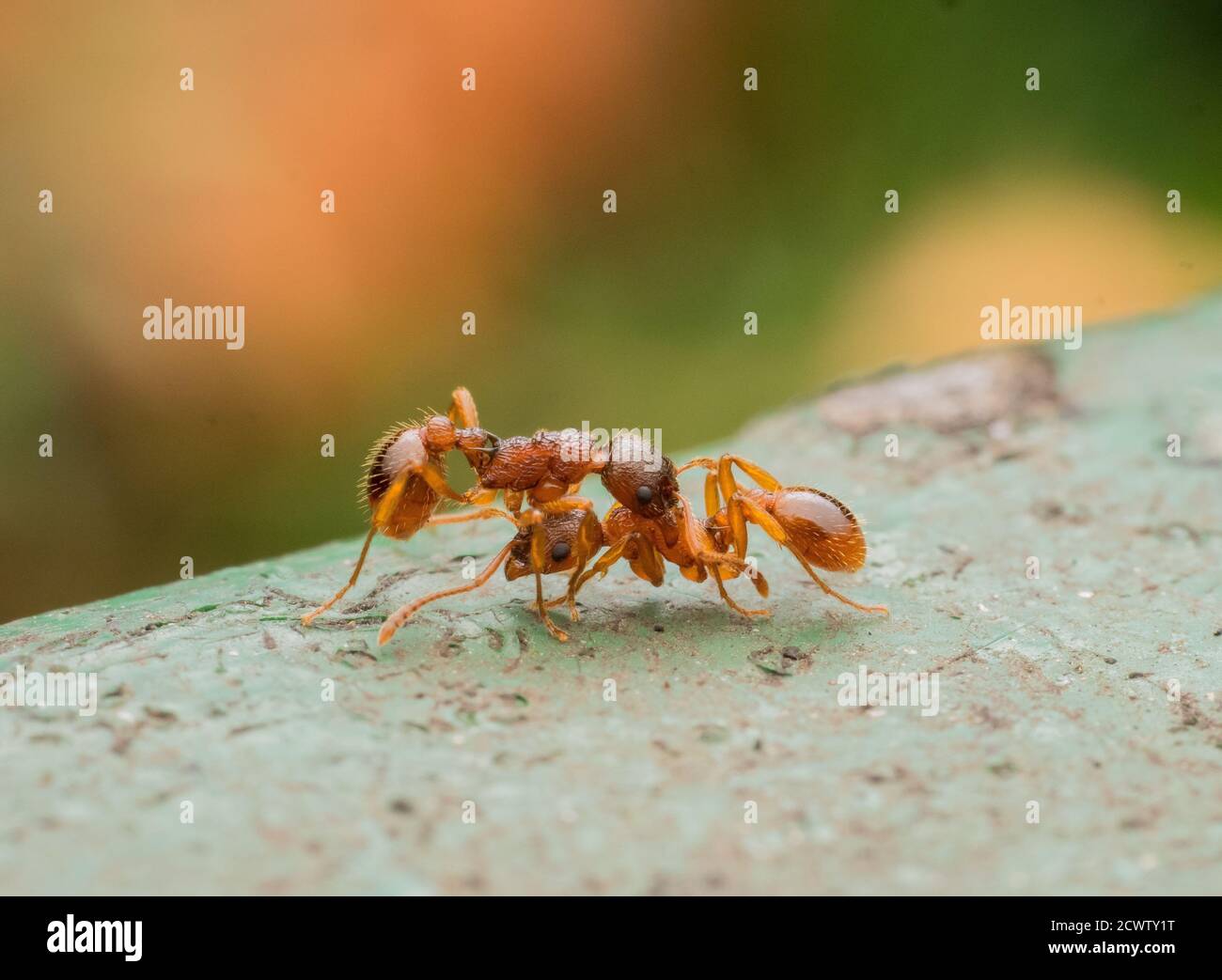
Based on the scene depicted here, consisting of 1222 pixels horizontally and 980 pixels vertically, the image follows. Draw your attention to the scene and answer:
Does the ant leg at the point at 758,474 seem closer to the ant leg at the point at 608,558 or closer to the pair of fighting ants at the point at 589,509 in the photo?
the pair of fighting ants at the point at 589,509

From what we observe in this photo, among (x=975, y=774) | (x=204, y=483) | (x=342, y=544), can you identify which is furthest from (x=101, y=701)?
(x=204, y=483)

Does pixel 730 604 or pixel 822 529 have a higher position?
pixel 822 529

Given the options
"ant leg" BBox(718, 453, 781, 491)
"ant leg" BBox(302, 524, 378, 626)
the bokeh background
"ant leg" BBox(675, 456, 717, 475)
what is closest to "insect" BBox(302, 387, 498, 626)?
"ant leg" BBox(302, 524, 378, 626)

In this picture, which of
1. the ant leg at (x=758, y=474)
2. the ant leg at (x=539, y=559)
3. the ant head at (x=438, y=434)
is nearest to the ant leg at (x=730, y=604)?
the ant leg at (x=758, y=474)

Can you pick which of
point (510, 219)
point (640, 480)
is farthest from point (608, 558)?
point (510, 219)

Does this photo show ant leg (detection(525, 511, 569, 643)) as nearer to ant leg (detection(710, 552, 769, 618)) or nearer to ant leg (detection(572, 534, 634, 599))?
ant leg (detection(572, 534, 634, 599))

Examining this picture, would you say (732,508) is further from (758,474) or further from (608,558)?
(608,558)
